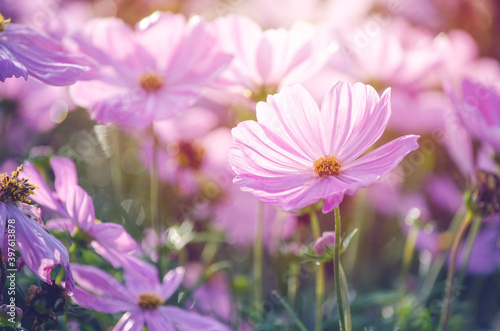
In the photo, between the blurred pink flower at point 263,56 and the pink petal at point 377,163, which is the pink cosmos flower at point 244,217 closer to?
the blurred pink flower at point 263,56

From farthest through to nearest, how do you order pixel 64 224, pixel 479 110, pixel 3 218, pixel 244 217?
pixel 244 217, pixel 479 110, pixel 64 224, pixel 3 218

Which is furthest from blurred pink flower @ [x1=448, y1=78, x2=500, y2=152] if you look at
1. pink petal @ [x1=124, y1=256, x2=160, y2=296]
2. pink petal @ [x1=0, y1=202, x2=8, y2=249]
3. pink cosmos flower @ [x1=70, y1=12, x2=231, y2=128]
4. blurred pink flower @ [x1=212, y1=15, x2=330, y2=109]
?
pink petal @ [x1=0, y1=202, x2=8, y2=249]

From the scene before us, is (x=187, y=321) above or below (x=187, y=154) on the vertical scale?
below

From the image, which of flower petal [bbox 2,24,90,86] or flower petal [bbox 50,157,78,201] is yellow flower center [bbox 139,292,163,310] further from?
flower petal [bbox 2,24,90,86]

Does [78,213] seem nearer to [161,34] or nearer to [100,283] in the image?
[100,283]

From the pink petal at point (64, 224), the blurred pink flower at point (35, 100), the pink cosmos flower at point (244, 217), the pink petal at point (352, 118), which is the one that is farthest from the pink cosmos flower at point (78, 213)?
the blurred pink flower at point (35, 100)

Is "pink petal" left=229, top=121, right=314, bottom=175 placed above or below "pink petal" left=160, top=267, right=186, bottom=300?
above

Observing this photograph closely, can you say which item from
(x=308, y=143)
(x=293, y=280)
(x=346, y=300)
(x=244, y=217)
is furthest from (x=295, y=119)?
(x=244, y=217)
